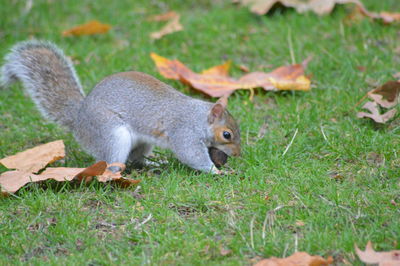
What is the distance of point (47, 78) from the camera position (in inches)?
170

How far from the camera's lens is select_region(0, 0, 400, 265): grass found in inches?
111

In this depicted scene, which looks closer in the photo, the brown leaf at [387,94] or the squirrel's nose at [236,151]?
the squirrel's nose at [236,151]

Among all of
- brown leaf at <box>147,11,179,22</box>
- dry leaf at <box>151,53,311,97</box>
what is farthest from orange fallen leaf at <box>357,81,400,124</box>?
brown leaf at <box>147,11,179,22</box>

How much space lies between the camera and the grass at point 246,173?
2820mm

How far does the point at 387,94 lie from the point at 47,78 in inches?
95.6

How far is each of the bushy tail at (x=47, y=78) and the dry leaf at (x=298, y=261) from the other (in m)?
2.14

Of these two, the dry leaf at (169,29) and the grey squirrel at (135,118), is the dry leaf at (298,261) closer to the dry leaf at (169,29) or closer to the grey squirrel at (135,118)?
the grey squirrel at (135,118)

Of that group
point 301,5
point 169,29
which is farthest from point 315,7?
point 169,29

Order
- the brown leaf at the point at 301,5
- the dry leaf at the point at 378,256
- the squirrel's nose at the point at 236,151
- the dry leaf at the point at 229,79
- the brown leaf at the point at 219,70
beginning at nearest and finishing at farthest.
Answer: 1. the dry leaf at the point at 378,256
2. the squirrel's nose at the point at 236,151
3. the dry leaf at the point at 229,79
4. the brown leaf at the point at 219,70
5. the brown leaf at the point at 301,5

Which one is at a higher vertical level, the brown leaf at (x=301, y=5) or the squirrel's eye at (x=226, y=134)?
the brown leaf at (x=301, y=5)

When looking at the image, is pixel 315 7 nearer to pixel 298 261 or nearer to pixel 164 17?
pixel 164 17

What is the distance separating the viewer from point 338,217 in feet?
9.64

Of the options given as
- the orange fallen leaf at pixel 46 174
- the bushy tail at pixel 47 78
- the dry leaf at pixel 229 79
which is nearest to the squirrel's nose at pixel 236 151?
the orange fallen leaf at pixel 46 174

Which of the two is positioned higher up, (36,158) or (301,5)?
(301,5)
